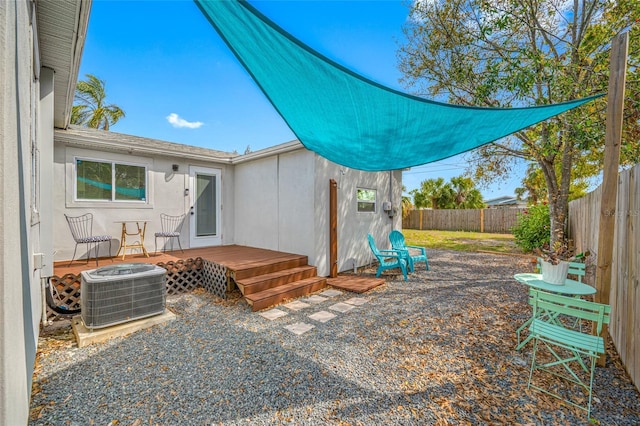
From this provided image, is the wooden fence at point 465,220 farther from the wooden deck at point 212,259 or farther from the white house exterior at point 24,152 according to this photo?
the white house exterior at point 24,152

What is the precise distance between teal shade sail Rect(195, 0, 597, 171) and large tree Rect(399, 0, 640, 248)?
240 centimetres

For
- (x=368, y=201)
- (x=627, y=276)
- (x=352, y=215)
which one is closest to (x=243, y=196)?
(x=352, y=215)

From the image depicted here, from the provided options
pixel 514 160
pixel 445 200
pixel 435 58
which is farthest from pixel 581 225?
pixel 445 200

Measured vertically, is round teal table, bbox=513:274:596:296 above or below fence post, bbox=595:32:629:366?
below

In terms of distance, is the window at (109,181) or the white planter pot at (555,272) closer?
the white planter pot at (555,272)

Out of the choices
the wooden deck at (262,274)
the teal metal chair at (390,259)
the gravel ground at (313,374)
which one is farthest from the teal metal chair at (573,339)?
the teal metal chair at (390,259)

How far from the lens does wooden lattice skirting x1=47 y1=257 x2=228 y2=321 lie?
4367 millimetres

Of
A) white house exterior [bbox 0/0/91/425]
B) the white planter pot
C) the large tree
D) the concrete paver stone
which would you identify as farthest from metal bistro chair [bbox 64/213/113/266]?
the large tree

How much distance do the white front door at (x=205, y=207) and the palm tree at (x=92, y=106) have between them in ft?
31.5

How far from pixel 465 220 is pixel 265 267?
16927 millimetres

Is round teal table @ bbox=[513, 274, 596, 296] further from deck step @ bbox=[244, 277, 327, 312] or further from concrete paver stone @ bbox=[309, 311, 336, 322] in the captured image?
deck step @ bbox=[244, 277, 327, 312]

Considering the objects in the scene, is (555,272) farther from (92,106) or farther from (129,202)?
(92,106)

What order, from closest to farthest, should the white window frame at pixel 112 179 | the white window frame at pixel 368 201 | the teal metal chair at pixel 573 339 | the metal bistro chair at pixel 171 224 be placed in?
→ the teal metal chair at pixel 573 339
the white window frame at pixel 112 179
the metal bistro chair at pixel 171 224
the white window frame at pixel 368 201

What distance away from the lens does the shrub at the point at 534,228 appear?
8758 millimetres
